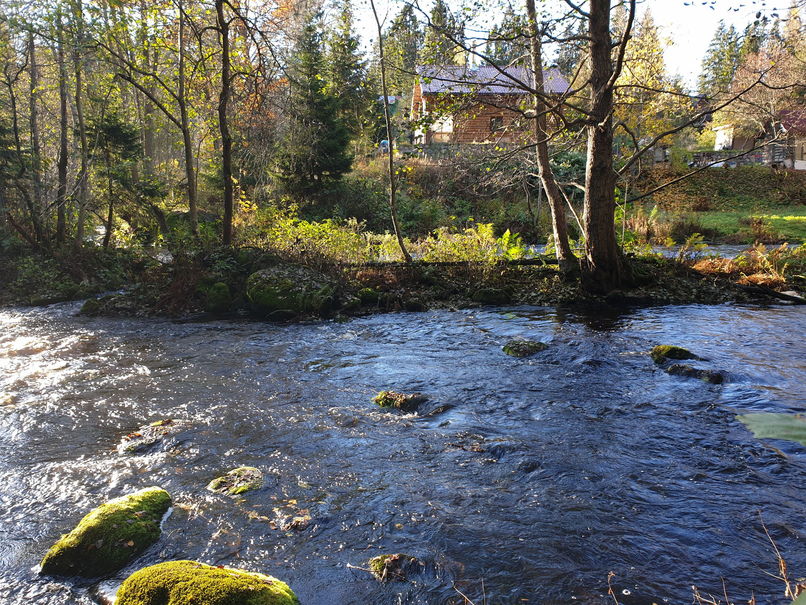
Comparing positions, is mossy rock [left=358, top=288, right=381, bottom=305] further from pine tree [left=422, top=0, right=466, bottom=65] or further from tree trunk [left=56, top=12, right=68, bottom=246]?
tree trunk [left=56, top=12, right=68, bottom=246]

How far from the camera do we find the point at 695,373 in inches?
321

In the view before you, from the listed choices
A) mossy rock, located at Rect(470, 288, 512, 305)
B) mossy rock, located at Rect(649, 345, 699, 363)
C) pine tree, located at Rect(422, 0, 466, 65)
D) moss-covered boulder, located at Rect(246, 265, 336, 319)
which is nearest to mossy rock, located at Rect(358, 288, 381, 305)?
moss-covered boulder, located at Rect(246, 265, 336, 319)

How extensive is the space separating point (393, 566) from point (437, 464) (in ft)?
5.51

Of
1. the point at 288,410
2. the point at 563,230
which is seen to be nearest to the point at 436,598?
the point at 288,410

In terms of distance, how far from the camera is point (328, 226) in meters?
15.0

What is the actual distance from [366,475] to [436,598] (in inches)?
72.6

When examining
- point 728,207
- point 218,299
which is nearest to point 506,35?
point 218,299

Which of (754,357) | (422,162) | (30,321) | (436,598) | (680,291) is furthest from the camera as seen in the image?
(422,162)

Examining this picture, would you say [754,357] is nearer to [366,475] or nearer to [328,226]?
[366,475]

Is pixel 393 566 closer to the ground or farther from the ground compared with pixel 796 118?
closer to the ground

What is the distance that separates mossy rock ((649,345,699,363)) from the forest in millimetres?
38

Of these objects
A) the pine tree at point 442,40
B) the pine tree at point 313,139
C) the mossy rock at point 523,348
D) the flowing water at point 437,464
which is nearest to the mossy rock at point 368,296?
the flowing water at point 437,464

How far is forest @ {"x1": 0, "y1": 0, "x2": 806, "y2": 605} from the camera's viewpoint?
13.8 feet

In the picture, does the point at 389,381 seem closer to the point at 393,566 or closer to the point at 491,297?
the point at 393,566
